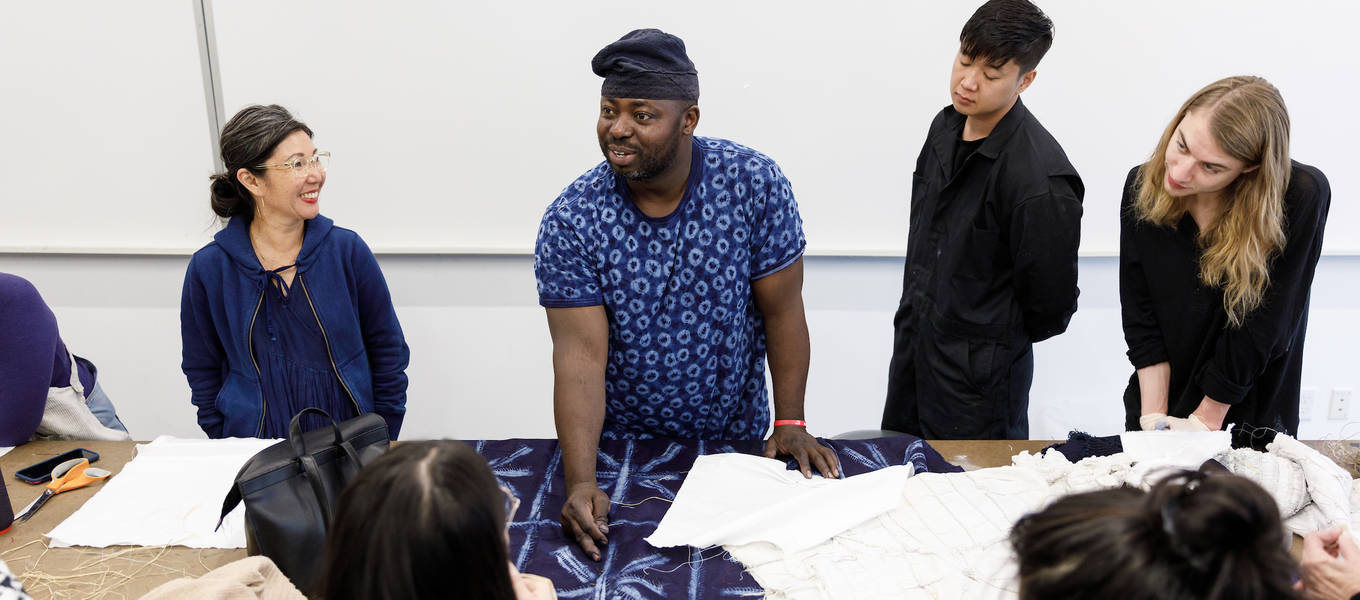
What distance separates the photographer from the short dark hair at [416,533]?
0.97 meters

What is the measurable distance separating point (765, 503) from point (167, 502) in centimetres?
125

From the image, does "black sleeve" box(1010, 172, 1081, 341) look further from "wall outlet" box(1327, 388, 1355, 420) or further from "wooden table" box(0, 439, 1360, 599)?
"wall outlet" box(1327, 388, 1355, 420)

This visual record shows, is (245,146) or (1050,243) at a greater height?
(245,146)

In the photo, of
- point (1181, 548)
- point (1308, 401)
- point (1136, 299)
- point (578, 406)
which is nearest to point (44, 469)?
point (578, 406)

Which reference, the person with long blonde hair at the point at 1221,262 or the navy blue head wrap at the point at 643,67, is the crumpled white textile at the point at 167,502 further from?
the person with long blonde hair at the point at 1221,262

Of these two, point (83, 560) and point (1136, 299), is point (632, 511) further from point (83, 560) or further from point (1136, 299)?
point (1136, 299)

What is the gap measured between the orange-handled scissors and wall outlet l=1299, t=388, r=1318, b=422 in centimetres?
424

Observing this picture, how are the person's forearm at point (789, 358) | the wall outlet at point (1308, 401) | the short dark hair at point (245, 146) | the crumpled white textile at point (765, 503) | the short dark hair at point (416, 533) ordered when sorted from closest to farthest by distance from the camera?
the short dark hair at point (416, 533) → the crumpled white textile at point (765, 503) → the person's forearm at point (789, 358) → the short dark hair at point (245, 146) → the wall outlet at point (1308, 401)

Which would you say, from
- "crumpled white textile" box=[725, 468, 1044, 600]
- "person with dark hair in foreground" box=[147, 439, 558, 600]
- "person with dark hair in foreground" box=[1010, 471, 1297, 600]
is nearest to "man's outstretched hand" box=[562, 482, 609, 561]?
"crumpled white textile" box=[725, 468, 1044, 600]

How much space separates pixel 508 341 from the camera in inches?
140

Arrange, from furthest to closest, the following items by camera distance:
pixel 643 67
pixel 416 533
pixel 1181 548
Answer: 1. pixel 643 67
2. pixel 416 533
3. pixel 1181 548

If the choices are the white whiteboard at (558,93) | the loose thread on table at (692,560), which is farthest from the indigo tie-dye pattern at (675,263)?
the white whiteboard at (558,93)

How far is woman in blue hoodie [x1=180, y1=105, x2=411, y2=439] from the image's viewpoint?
2.17m

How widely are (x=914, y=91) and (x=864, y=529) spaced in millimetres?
2050
